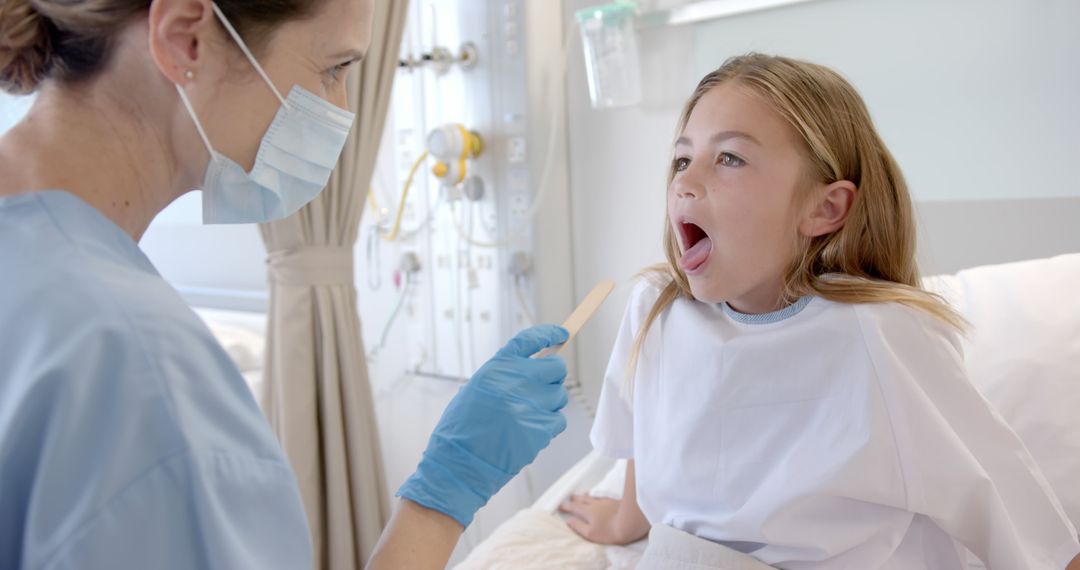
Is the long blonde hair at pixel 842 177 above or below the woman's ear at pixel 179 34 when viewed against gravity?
below

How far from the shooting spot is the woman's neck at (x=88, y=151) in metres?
0.73

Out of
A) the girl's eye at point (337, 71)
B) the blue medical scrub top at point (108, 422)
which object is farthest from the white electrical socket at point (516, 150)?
the blue medical scrub top at point (108, 422)

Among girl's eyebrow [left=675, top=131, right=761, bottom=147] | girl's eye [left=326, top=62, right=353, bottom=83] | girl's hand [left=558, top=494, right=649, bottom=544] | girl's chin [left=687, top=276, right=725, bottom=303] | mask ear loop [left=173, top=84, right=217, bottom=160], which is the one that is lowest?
girl's hand [left=558, top=494, right=649, bottom=544]

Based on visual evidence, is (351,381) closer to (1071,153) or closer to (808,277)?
(808,277)

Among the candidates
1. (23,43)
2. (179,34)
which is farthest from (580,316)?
(23,43)

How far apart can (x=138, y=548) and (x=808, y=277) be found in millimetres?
966

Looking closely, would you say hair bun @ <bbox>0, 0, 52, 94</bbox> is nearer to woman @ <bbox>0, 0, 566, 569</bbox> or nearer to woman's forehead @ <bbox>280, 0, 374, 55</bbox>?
woman @ <bbox>0, 0, 566, 569</bbox>

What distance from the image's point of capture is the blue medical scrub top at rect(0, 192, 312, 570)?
1.97 ft

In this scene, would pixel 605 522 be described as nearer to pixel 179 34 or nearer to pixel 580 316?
pixel 580 316

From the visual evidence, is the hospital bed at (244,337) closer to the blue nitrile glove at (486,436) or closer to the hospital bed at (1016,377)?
the hospital bed at (1016,377)

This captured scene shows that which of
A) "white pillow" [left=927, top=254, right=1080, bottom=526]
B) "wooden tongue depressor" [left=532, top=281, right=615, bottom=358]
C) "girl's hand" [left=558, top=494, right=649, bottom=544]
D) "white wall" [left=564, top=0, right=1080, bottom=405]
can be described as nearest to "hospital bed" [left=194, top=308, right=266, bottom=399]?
"girl's hand" [left=558, top=494, right=649, bottom=544]

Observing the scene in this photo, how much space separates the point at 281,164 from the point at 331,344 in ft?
3.84

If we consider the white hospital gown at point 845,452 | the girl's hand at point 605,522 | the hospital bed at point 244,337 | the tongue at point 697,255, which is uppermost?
the tongue at point 697,255

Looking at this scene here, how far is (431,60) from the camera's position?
2.36 meters
